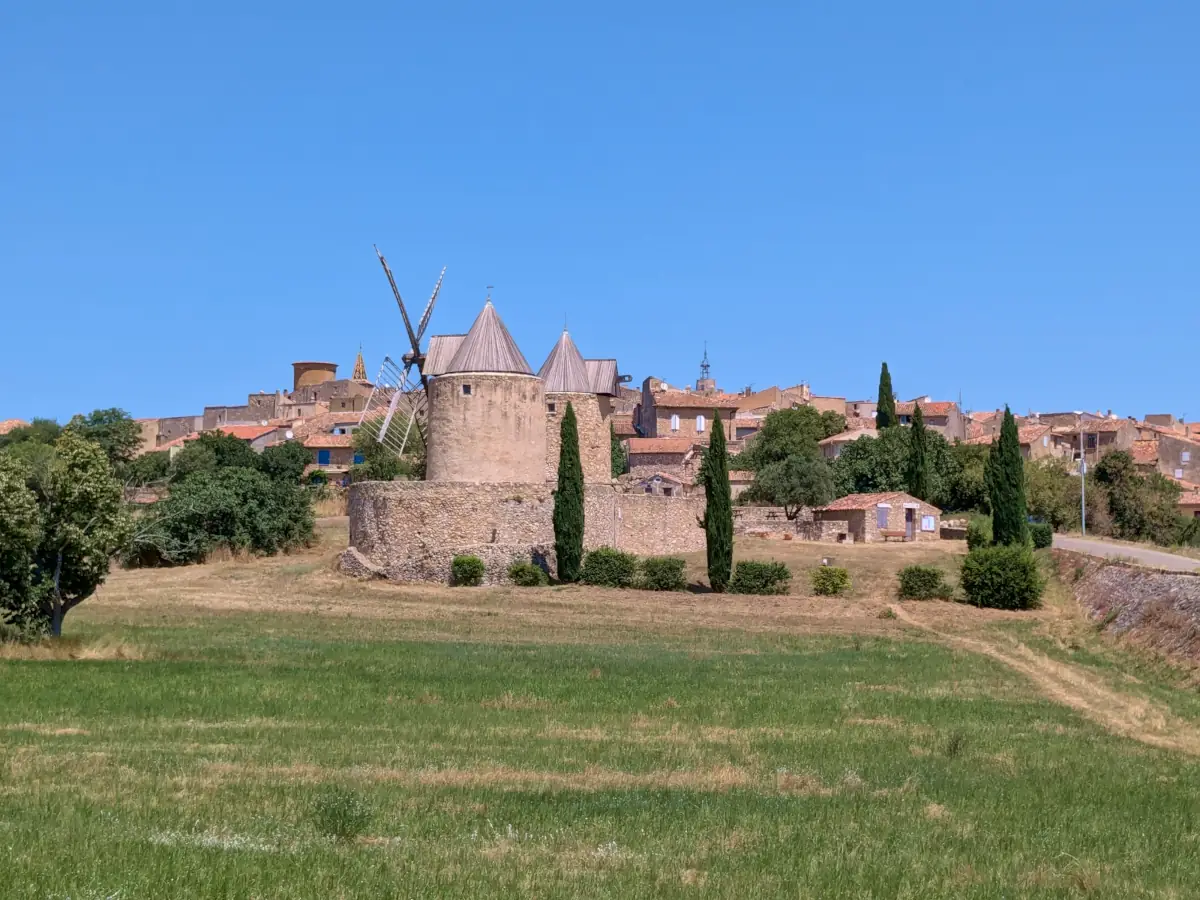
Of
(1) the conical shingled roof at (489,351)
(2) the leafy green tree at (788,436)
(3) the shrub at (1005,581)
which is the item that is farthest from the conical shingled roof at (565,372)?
(2) the leafy green tree at (788,436)

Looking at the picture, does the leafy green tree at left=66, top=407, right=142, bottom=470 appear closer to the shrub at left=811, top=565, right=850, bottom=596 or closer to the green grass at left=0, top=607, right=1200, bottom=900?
the shrub at left=811, top=565, right=850, bottom=596

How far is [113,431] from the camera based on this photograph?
88.7 meters

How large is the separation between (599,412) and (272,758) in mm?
39743

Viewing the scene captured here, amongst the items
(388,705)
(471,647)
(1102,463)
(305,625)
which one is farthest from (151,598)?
(1102,463)

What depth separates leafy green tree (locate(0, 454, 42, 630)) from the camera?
27281 mm

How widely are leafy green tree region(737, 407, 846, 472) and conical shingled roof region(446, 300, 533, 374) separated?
99.3 feet

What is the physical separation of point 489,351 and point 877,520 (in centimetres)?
1948

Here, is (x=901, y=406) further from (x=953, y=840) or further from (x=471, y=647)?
(x=953, y=840)

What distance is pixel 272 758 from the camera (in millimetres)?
16688

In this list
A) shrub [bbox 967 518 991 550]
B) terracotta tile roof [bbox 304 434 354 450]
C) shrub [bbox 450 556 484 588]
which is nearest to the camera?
shrub [bbox 450 556 484 588]

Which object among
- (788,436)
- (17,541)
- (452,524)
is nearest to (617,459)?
(788,436)

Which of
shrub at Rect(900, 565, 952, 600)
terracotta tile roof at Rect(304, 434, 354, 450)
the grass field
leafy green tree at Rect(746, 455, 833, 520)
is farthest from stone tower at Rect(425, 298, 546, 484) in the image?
terracotta tile roof at Rect(304, 434, 354, 450)

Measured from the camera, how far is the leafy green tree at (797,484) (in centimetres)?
6856

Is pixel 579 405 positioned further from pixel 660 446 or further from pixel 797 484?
pixel 660 446
